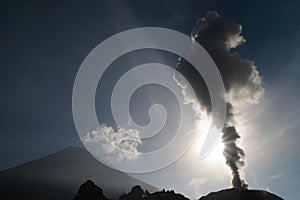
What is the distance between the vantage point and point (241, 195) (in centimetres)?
7681

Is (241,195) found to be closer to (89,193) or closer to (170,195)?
(170,195)

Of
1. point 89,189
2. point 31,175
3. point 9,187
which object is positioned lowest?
point 89,189

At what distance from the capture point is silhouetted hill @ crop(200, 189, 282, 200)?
7706 centimetres

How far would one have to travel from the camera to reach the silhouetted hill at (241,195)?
77062mm

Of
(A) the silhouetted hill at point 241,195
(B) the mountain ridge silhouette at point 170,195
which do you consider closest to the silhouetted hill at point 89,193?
(B) the mountain ridge silhouette at point 170,195

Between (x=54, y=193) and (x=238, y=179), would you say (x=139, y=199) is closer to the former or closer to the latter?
(x=238, y=179)

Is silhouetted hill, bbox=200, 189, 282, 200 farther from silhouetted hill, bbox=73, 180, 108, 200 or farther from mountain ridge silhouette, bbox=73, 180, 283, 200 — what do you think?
silhouetted hill, bbox=73, 180, 108, 200

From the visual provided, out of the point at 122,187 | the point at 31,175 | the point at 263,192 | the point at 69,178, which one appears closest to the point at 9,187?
the point at 31,175

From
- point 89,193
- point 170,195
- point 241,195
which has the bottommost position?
point 89,193

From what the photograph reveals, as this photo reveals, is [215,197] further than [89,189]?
No

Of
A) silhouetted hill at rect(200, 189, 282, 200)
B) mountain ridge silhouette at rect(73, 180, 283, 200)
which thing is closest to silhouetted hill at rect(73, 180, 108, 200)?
mountain ridge silhouette at rect(73, 180, 283, 200)

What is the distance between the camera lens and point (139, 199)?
103125mm

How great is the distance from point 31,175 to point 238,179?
495 ft

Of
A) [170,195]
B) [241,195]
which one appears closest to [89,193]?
[170,195]
